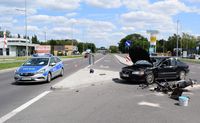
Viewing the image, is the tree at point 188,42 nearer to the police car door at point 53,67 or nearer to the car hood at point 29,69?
the police car door at point 53,67

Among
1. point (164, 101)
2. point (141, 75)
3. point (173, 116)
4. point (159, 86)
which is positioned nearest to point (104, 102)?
point (164, 101)

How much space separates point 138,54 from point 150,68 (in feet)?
6.38

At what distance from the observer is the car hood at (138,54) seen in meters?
18.2

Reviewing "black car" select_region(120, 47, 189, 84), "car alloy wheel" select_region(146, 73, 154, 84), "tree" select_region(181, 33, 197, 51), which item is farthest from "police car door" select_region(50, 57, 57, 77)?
"tree" select_region(181, 33, 197, 51)

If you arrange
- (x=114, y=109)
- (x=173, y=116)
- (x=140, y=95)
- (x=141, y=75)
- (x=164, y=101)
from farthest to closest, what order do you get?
(x=141, y=75), (x=140, y=95), (x=164, y=101), (x=114, y=109), (x=173, y=116)

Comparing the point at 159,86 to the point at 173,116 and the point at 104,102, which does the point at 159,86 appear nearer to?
the point at 104,102

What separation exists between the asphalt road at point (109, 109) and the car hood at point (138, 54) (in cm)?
578

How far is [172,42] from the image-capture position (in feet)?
454

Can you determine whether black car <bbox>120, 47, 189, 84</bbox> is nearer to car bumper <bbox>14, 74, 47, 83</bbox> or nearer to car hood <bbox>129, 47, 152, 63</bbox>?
car hood <bbox>129, 47, 152, 63</bbox>

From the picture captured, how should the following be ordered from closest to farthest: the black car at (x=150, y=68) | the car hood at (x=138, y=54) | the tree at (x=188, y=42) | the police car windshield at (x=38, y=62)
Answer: the black car at (x=150, y=68) < the police car windshield at (x=38, y=62) < the car hood at (x=138, y=54) < the tree at (x=188, y=42)

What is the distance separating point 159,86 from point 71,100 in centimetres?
422

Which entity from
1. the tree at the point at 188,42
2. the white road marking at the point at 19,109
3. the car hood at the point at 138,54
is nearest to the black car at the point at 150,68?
the car hood at the point at 138,54

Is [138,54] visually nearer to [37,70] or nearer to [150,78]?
[150,78]

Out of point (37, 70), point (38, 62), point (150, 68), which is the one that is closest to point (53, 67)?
point (38, 62)
